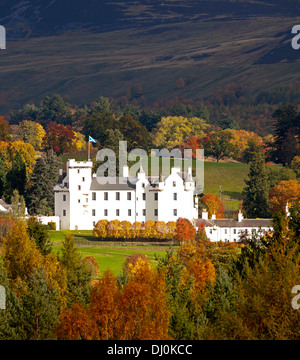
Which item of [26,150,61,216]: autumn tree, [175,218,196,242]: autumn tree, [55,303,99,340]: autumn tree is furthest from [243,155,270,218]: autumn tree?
[55,303,99,340]: autumn tree

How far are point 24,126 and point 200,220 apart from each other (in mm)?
85368

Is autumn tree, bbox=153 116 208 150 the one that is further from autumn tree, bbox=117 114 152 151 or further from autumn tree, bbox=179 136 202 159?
autumn tree, bbox=117 114 152 151

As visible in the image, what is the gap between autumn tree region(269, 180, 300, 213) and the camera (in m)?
115

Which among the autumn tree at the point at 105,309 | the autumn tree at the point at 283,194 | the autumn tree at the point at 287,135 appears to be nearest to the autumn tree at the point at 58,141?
the autumn tree at the point at 287,135

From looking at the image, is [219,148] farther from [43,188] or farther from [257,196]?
[43,188]

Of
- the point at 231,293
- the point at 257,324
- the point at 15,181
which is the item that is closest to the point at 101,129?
the point at 15,181

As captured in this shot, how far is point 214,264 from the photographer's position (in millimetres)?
72562

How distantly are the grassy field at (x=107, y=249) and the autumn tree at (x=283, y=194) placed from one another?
22141 millimetres

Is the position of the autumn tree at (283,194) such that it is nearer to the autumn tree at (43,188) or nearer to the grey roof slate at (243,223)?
the grey roof slate at (243,223)

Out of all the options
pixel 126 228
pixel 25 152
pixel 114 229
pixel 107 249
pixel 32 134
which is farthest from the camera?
pixel 32 134

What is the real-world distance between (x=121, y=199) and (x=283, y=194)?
19.9 meters

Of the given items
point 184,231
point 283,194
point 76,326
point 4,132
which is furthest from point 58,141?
point 76,326

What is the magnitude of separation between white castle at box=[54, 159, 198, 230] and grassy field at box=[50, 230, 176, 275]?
20.2 ft

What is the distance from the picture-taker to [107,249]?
9438 cm
